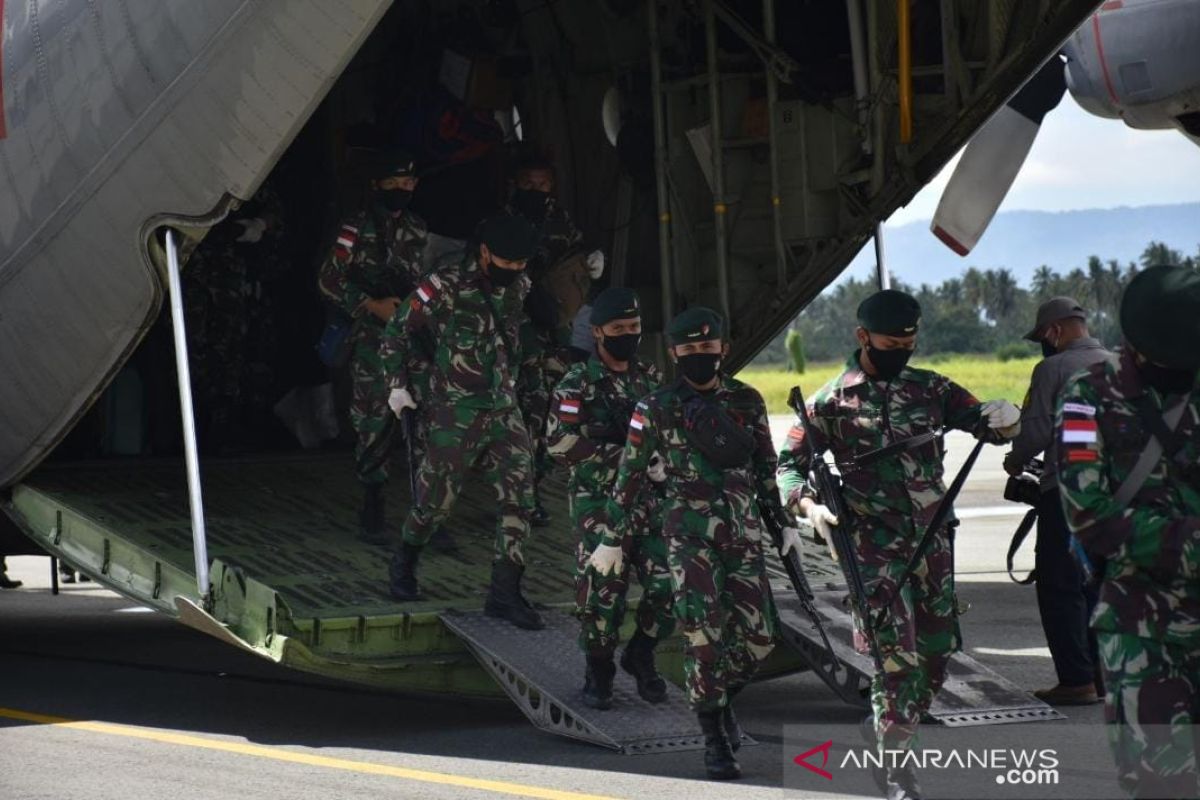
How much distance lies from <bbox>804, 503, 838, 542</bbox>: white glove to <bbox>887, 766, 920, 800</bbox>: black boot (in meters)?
0.84

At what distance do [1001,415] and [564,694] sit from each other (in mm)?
2335

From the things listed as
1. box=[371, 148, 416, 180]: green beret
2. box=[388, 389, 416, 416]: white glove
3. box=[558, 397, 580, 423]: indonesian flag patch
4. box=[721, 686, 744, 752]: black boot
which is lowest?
box=[721, 686, 744, 752]: black boot

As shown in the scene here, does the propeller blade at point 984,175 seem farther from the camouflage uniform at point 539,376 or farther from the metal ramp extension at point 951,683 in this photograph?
the metal ramp extension at point 951,683

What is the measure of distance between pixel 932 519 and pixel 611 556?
1448mm

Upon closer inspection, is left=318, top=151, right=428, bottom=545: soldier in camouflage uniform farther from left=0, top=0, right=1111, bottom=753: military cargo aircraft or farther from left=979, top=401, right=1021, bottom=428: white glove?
left=979, top=401, right=1021, bottom=428: white glove

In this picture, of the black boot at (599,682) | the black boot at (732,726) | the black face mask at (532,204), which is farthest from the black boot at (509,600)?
the black face mask at (532,204)

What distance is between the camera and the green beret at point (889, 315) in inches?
282

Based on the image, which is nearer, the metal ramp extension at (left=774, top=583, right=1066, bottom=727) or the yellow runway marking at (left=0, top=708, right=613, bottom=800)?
the yellow runway marking at (left=0, top=708, right=613, bottom=800)

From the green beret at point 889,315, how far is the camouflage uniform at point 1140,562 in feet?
5.69

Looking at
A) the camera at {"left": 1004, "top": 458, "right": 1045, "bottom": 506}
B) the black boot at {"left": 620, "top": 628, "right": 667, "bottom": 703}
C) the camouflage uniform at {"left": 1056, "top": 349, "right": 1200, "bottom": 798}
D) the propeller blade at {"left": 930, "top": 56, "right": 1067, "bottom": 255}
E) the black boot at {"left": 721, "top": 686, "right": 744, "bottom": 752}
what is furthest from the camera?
the propeller blade at {"left": 930, "top": 56, "right": 1067, "bottom": 255}

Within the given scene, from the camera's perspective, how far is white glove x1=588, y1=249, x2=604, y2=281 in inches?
444

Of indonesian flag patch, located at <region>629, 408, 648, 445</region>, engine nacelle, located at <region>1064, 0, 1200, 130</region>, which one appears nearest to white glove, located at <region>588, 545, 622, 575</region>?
indonesian flag patch, located at <region>629, 408, 648, 445</region>

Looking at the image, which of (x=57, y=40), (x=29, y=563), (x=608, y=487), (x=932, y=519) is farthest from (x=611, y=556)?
(x=29, y=563)

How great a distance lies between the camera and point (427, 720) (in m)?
9.02
